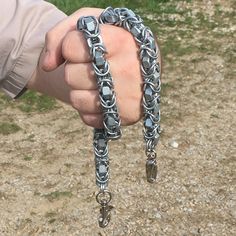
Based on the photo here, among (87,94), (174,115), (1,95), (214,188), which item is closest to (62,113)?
(1,95)

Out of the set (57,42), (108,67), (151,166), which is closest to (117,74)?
(108,67)

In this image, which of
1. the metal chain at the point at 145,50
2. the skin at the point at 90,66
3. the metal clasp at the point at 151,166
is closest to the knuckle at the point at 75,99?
the skin at the point at 90,66

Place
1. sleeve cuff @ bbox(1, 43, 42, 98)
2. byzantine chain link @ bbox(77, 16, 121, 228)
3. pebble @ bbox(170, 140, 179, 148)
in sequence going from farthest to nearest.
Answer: pebble @ bbox(170, 140, 179, 148) → sleeve cuff @ bbox(1, 43, 42, 98) → byzantine chain link @ bbox(77, 16, 121, 228)

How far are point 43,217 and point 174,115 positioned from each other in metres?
2.21

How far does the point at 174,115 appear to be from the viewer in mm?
6156

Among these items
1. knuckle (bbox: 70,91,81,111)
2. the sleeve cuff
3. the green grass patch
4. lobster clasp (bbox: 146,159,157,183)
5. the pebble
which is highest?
knuckle (bbox: 70,91,81,111)

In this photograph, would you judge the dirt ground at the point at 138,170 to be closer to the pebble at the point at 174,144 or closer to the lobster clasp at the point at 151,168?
the pebble at the point at 174,144

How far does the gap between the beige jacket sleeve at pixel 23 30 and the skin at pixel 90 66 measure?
0.78ft

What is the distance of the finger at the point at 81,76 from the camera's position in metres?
1.20

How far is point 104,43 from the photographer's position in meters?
1.18

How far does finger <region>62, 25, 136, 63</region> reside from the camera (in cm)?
118

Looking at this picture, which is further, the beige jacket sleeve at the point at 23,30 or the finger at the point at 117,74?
the beige jacket sleeve at the point at 23,30

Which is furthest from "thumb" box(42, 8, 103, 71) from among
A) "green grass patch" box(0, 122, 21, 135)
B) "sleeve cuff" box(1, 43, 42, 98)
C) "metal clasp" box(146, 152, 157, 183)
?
"green grass patch" box(0, 122, 21, 135)

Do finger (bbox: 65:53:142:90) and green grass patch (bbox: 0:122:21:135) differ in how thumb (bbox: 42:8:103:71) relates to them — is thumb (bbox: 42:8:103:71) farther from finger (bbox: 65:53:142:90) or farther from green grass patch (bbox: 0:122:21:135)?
green grass patch (bbox: 0:122:21:135)
